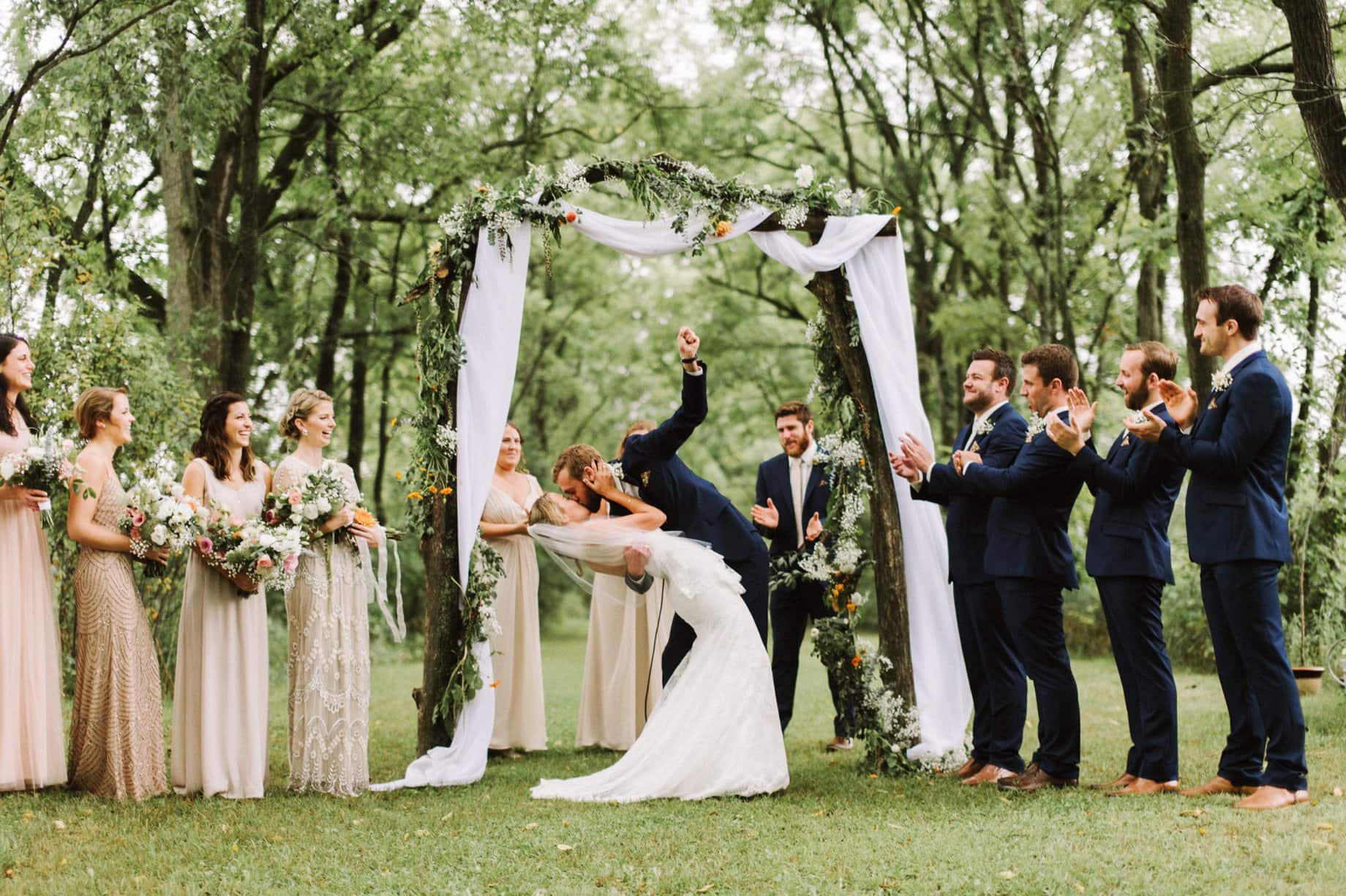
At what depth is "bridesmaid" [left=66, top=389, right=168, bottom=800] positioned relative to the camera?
5977 millimetres

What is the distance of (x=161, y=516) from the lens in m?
5.80

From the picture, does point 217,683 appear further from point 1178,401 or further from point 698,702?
point 1178,401

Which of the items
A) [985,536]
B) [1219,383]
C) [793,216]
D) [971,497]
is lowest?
[985,536]

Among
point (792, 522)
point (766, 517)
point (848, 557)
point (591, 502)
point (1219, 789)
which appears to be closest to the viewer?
point (1219, 789)

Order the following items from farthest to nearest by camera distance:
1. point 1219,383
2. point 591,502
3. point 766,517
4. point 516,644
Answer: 1. point 516,644
2. point 766,517
3. point 591,502
4. point 1219,383

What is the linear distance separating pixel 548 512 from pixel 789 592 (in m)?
2.08

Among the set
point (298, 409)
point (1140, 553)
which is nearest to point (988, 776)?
point (1140, 553)

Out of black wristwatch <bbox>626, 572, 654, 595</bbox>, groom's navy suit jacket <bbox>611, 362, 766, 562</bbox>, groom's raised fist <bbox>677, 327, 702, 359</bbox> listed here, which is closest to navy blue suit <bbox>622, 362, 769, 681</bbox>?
groom's navy suit jacket <bbox>611, 362, 766, 562</bbox>

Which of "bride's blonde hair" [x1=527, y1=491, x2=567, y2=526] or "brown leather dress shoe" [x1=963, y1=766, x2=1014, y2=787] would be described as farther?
"bride's blonde hair" [x1=527, y1=491, x2=567, y2=526]

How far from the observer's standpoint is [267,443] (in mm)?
16766

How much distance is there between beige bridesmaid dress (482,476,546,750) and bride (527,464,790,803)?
1765 mm

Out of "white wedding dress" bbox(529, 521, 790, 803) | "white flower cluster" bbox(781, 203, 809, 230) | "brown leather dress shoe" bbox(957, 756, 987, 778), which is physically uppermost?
"white flower cluster" bbox(781, 203, 809, 230)

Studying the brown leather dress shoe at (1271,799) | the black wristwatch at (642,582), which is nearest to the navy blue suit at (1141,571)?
the brown leather dress shoe at (1271,799)

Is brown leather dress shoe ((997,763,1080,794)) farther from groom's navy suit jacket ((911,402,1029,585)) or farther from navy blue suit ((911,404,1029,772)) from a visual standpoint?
groom's navy suit jacket ((911,402,1029,585))
